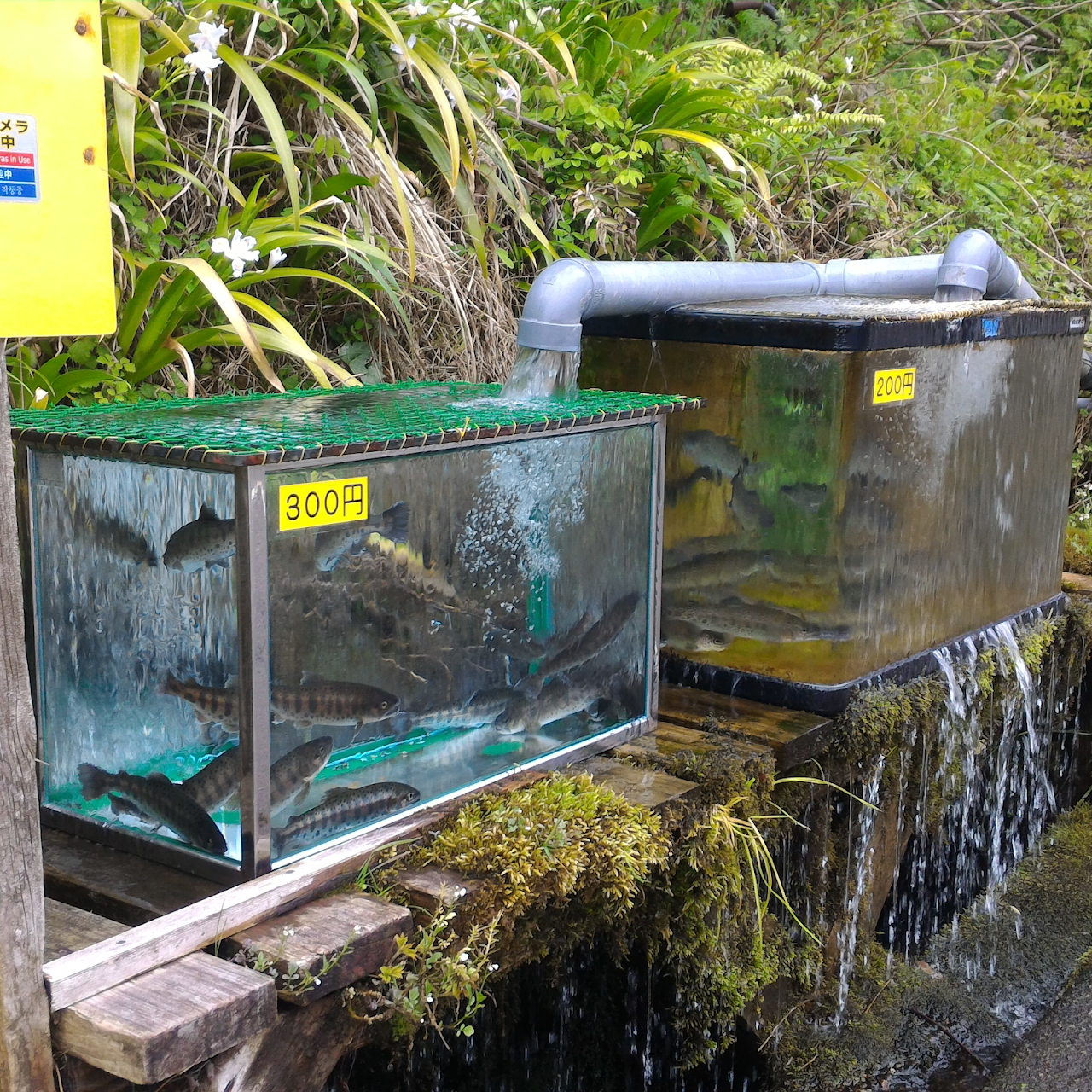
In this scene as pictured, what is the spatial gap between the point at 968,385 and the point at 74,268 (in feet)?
9.43

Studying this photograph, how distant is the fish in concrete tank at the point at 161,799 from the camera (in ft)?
7.69

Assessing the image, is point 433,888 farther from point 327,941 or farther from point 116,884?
point 116,884

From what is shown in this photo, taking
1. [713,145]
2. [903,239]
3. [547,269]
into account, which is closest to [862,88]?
[903,239]

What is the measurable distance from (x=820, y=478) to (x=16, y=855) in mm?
2356

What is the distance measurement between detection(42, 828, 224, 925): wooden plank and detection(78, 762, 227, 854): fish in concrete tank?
0.27 feet

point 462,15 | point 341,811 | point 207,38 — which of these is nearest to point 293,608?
point 341,811

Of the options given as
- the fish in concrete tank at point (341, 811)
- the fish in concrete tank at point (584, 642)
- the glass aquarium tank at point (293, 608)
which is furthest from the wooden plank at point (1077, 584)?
the fish in concrete tank at point (341, 811)

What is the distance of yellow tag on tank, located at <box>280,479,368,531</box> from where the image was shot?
2.20m

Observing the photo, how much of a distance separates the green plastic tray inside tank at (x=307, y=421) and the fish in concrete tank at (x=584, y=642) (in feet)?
1.59

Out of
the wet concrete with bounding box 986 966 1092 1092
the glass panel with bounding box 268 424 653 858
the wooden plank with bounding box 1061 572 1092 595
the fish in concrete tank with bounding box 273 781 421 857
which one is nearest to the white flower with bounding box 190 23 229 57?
the glass panel with bounding box 268 424 653 858

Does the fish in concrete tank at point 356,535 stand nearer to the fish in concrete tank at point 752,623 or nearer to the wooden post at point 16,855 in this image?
the wooden post at point 16,855

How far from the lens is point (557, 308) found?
3227mm

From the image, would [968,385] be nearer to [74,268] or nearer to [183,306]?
[183,306]

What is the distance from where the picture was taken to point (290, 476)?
86.5 inches
